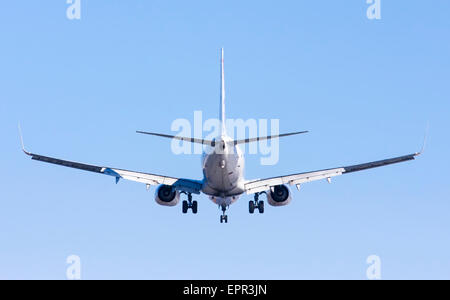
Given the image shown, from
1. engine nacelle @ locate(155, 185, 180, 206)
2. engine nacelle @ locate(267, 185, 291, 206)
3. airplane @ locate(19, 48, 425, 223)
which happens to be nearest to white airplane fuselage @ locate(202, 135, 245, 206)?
airplane @ locate(19, 48, 425, 223)

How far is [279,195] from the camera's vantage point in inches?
3216

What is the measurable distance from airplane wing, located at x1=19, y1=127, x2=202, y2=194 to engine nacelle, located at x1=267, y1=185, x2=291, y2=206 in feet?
21.8

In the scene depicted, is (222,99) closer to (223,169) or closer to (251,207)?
(223,169)

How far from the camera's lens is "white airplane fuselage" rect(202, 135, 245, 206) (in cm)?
7181

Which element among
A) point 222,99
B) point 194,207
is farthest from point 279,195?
point 222,99

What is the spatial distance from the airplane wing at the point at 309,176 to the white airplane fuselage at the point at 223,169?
237 cm

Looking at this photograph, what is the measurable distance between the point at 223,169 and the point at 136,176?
11.7 m

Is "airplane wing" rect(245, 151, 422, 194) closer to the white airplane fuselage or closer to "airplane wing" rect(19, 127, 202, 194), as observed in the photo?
the white airplane fuselage

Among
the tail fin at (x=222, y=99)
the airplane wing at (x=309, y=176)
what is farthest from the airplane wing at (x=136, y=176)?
the tail fin at (x=222, y=99)

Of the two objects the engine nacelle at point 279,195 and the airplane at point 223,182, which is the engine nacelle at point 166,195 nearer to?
the airplane at point 223,182

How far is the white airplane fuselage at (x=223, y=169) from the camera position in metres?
71.8
